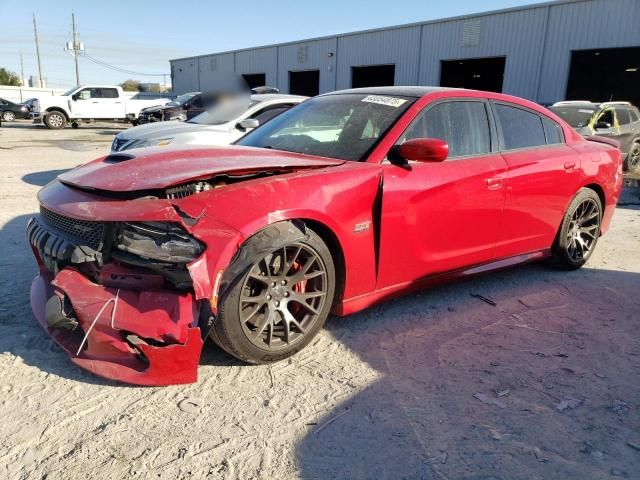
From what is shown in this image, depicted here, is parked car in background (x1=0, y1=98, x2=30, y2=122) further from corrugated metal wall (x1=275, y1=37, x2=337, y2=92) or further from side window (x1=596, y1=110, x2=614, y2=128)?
side window (x1=596, y1=110, x2=614, y2=128)

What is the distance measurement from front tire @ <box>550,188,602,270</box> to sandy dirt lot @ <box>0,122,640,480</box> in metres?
0.95

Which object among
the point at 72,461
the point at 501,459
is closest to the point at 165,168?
Result: the point at 72,461

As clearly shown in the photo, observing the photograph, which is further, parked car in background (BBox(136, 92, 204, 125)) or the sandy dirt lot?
parked car in background (BBox(136, 92, 204, 125))

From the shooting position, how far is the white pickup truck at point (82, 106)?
928 inches

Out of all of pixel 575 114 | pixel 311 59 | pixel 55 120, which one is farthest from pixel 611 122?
pixel 55 120

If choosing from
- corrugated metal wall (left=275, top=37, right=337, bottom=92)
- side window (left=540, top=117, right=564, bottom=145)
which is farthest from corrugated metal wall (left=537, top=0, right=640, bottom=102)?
side window (left=540, top=117, right=564, bottom=145)

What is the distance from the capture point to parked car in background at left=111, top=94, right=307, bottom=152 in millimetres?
7309

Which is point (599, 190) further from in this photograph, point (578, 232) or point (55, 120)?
point (55, 120)

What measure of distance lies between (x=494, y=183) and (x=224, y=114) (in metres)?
5.37

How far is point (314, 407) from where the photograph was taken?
98.3 inches

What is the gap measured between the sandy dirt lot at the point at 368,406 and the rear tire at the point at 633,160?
9105mm

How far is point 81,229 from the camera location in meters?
2.68

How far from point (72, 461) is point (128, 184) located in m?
1.32

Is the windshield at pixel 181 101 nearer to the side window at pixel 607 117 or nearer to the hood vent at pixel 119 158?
the side window at pixel 607 117
